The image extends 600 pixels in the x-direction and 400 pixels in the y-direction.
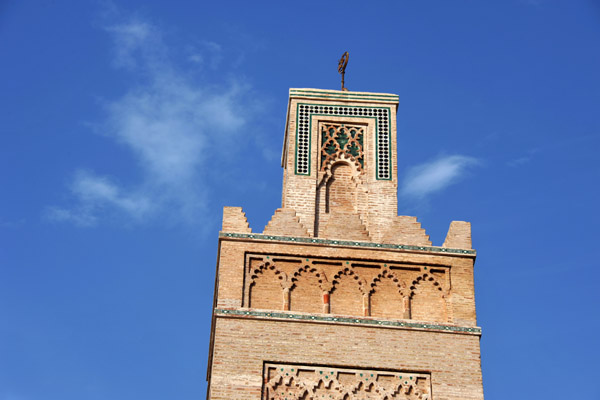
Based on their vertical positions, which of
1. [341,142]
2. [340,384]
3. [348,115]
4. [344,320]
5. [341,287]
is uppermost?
[348,115]

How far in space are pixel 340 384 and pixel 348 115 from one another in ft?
15.1

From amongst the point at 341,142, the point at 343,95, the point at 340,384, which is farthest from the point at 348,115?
the point at 340,384

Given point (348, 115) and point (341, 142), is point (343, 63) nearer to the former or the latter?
point (348, 115)

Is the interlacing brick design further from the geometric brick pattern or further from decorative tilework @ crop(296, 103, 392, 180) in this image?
decorative tilework @ crop(296, 103, 392, 180)

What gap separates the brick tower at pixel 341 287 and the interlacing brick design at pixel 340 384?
1 centimetres

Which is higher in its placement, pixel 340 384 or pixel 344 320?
pixel 344 320

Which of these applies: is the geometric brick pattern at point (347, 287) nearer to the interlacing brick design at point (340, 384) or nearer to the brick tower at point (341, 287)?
the brick tower at point (341, 287)

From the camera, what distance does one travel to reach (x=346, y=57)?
19281 mm

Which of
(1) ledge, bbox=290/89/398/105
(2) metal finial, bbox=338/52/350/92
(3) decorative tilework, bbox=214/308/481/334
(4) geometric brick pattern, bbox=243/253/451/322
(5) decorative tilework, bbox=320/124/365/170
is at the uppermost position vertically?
(2) metal finial, bbox=338/52/350/92

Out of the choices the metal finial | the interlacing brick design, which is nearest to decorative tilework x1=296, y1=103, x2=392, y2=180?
the metal finial

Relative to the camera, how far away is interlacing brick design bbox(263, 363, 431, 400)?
15.6 meters

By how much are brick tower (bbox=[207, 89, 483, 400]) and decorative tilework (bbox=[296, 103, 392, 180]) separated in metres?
0.02

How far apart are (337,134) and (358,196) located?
114 cm

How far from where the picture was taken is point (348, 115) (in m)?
18.3
